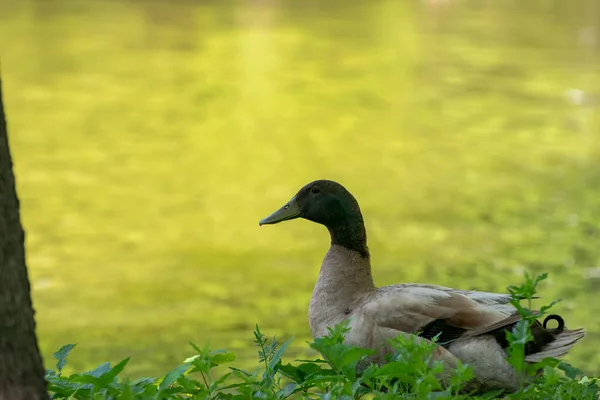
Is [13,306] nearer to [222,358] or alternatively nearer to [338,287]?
[222,358]

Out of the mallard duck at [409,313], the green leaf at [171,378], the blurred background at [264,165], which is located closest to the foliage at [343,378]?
the green leaf at [171,378]

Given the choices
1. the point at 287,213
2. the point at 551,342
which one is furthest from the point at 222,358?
the point at 287,213

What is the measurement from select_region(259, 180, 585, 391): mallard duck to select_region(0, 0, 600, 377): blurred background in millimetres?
2391

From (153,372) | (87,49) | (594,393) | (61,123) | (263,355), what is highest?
(87,49)

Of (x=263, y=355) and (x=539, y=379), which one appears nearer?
(x=263, y=355)

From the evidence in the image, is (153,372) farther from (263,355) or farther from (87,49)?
(87,49)

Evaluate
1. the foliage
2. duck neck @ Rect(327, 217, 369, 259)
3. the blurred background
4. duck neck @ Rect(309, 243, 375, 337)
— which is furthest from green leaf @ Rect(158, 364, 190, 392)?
the blurred background

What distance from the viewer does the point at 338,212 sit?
3.81 meters

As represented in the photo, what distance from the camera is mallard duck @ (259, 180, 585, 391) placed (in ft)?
10.5

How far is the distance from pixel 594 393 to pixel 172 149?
334 inches

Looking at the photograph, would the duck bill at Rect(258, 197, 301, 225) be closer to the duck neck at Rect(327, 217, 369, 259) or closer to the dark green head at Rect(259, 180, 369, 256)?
the dark green head at Rect(259, 180, 369, 256)

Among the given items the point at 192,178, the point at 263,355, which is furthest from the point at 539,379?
the point at 192,178

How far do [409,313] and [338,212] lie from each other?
0.60 m

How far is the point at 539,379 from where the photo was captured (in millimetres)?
3084
